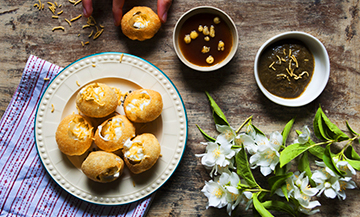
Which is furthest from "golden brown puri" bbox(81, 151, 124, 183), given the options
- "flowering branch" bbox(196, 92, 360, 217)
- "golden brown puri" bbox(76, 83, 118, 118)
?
"flowering branch" bbox(196, 92, 360, 217)

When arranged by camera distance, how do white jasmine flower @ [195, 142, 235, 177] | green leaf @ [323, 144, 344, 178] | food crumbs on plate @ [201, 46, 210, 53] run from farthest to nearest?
food crumbs on plate @ [201, 46, 210, 53]
white jasmine flower @ [195, 142, 235, 177]
green leaf @ [323, 144, 344, 178]

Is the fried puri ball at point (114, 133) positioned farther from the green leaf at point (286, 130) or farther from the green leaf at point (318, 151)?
the green leaf at point (318, 151)

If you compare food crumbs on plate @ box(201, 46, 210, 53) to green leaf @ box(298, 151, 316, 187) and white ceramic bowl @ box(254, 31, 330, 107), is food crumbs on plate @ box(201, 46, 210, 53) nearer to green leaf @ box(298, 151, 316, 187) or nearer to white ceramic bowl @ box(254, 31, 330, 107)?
white ceramic bowl @ box(254, 31, 330, 107)

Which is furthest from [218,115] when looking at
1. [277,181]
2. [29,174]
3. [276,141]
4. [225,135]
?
[29,174]

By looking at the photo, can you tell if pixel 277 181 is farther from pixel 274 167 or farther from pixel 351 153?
pixel 351 153

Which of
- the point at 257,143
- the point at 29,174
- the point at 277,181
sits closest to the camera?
the point at 277,181

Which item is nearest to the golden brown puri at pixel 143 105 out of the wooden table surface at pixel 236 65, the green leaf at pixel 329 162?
the wooden table surface at pixel 236 65
